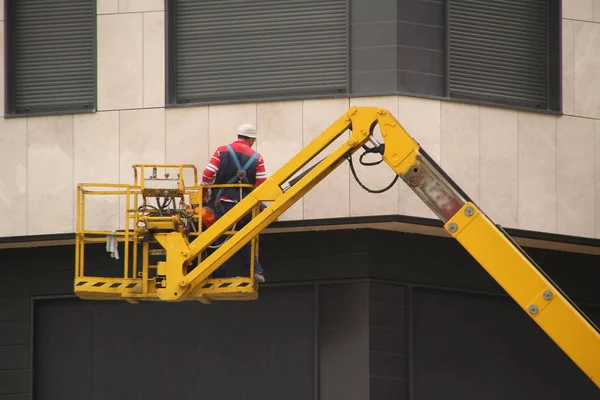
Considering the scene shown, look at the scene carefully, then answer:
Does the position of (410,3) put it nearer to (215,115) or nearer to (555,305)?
(215,115)

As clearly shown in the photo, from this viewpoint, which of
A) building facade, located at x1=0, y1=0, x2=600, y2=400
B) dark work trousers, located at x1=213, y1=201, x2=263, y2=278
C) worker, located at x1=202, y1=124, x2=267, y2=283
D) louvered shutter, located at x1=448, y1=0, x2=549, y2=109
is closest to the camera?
dark work trousers, located at x1=213, y1=201, x2=263, y2=278

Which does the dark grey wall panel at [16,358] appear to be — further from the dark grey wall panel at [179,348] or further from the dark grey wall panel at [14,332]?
the dark grey wall panel at [179,348]

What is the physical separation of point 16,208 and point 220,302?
3.32 meters

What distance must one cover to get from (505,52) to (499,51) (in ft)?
0.38

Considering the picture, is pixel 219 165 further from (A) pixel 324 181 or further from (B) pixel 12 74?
(B) pixel 12 74

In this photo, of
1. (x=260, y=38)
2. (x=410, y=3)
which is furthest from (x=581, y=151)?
(x=260, y=38)

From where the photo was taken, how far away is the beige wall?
81.2 ft

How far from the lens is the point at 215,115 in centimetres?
2533

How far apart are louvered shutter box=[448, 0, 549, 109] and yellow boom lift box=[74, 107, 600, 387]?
125 inches

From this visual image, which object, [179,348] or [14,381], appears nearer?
[179,348]

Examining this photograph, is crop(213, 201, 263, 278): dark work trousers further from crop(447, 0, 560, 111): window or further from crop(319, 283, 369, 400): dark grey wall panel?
crop(447, 0, 560, 111): window

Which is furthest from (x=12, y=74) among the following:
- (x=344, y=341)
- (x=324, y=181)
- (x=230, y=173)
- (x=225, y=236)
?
(x=344, y=341)

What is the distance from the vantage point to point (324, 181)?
2469 centimetres

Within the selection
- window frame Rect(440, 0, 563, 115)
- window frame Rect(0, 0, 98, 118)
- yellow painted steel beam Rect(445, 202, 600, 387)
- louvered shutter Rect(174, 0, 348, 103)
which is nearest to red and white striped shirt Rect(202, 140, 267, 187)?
louvered shutter Rect(174, 0, 348, 103)
